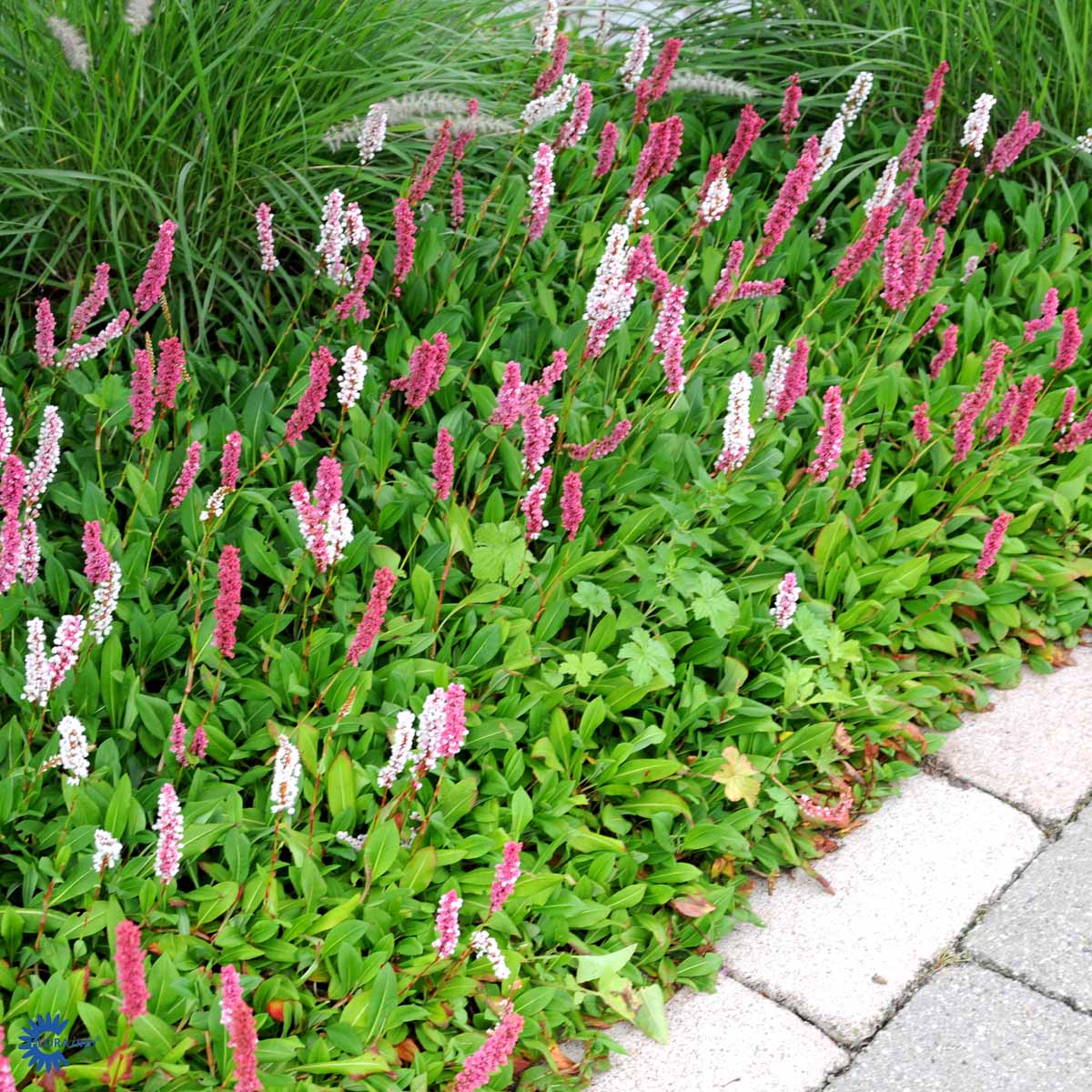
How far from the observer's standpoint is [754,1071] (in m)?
2.48

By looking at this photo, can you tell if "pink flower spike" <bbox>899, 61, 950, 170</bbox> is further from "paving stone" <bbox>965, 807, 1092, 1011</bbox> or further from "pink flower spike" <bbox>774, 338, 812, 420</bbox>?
"paving stone" <bbox>965, 807, 1092, 1011</bbox>

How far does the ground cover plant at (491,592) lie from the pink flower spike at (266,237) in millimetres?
19

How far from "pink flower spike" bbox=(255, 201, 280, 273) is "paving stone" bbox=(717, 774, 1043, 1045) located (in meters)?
1.78

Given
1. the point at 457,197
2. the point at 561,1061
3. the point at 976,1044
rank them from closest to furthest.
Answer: the point at 561,1061
the point at 976,1044
the point at 457,197

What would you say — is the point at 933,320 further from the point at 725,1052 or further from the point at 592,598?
the point at 725,1052

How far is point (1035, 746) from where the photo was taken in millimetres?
3328

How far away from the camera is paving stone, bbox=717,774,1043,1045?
267cm

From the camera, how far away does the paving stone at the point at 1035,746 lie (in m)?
3.19

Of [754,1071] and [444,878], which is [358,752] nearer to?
[444,878]

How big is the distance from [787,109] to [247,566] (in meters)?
2.16

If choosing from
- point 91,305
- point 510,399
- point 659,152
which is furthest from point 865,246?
point 91,305

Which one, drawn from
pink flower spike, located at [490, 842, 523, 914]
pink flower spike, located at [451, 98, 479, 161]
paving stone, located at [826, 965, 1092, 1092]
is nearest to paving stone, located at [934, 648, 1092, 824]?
paving stone, located at [826, 965, 1092, 1092]

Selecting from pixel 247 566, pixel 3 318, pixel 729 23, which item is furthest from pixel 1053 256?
pixel 3 318

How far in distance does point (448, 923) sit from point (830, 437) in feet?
4.81
